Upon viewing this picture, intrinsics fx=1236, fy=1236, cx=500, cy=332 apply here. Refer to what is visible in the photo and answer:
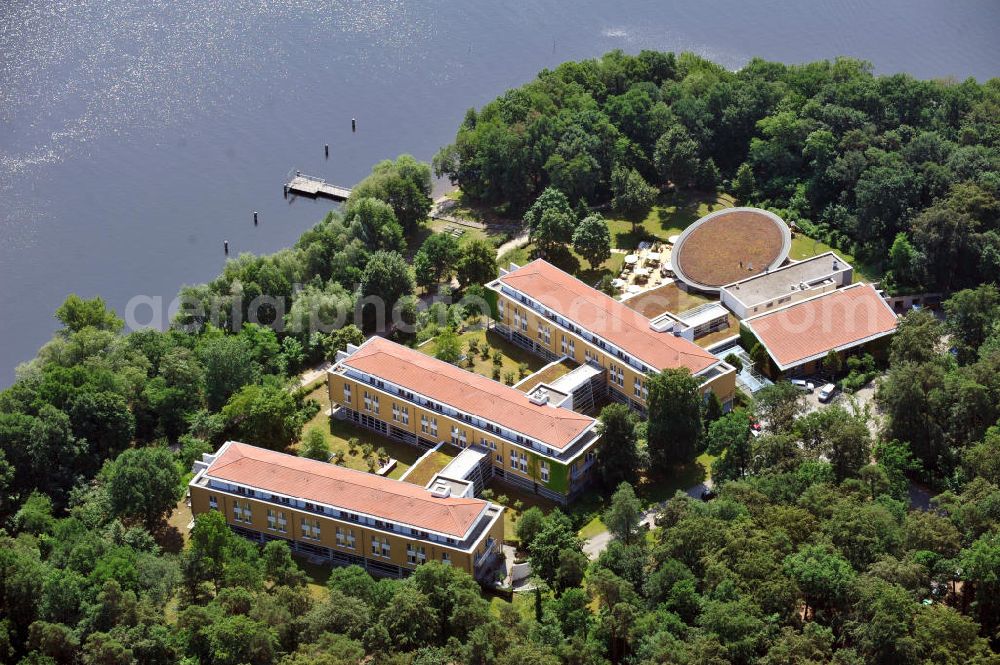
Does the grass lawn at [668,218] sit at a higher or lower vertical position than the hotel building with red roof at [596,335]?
higher

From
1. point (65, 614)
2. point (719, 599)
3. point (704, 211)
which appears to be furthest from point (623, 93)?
point (65, 614)

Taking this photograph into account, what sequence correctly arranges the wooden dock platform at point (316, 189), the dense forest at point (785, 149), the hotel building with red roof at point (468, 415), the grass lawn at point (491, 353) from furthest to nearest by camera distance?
the wooden dock platform at point (316, 189) < the dense forest at point (785, 149) < the grass lawn at point (491, 353) < the hotel building with red roof at point (468, 415)

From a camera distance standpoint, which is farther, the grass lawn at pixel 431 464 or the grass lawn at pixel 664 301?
the grass lawn at pixel 664 301

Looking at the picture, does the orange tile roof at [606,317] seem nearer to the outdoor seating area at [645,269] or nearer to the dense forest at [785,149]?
the outdoor seating area at [645,269]

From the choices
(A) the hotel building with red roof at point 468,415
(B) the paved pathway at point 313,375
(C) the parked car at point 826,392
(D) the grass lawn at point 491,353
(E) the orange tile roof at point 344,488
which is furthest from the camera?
(B) the paved pathway at point 313,375

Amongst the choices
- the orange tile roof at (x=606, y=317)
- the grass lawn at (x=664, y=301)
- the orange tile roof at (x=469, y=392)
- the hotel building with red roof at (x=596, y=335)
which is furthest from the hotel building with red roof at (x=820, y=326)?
the orange tile roof at (x=469, y=392)

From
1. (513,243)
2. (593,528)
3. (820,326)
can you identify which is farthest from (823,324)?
(513,243)

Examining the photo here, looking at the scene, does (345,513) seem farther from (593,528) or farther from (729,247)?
(729,247)

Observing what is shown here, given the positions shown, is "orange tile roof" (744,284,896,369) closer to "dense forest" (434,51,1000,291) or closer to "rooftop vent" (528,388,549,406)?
"dense forest" (434,51,1000,291)
